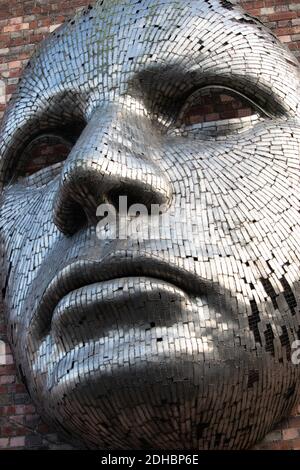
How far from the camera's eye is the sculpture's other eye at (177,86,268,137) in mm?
3945

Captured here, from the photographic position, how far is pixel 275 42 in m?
4.17

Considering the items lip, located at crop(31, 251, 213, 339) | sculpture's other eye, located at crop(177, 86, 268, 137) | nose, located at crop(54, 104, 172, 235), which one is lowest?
lip, located at crop(31, 251, 213, 339)

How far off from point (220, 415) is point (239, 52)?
1.40 metres

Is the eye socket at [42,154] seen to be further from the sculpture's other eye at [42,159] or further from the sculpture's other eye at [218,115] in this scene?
the sculpture's other eye at [218,115]

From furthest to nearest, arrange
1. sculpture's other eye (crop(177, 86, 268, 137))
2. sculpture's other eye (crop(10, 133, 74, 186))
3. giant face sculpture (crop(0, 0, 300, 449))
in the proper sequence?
sculpture's other eye (crop(10, 133, 74, 186))
sculpture's other eye (crop(177, 86, 268, 137))
giant face sculpture (crop(0, 0, 300, 449))

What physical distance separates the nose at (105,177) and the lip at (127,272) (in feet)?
0.65

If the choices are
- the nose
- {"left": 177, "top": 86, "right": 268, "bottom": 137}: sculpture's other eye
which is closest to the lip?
the nose

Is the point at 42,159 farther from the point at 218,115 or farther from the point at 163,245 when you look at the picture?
the point at 163,245

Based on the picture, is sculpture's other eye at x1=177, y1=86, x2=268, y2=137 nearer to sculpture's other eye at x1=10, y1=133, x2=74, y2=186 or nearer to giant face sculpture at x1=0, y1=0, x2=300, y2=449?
giant face sculpture at x1=0, y1=0, x2=300, y2=449

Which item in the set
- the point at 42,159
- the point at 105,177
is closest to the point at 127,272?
the point at 105,177

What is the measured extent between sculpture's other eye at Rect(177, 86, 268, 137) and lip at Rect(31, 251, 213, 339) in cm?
73

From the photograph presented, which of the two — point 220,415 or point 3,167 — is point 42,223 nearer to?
point 3,167

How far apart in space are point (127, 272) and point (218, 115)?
988 mm
